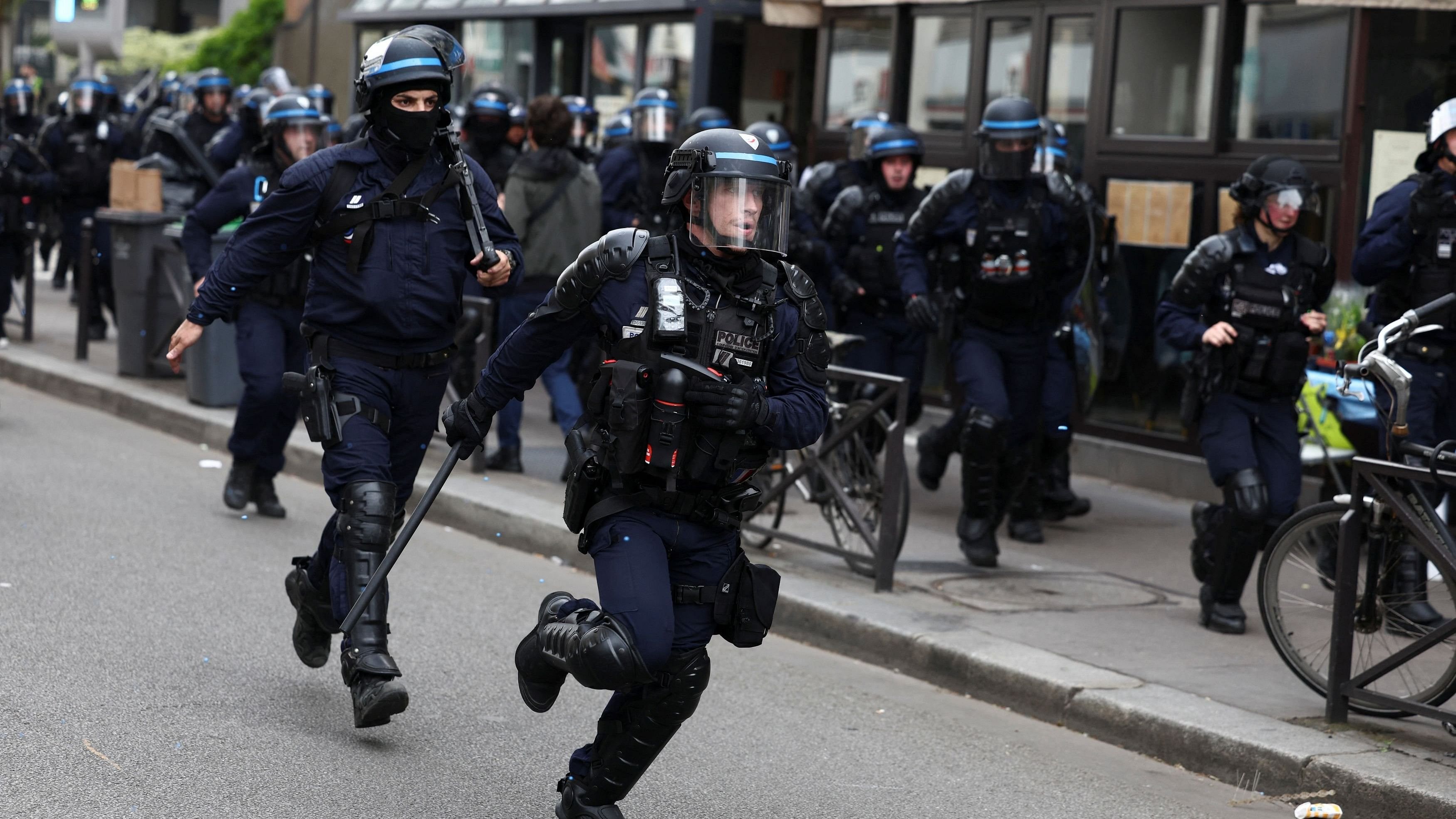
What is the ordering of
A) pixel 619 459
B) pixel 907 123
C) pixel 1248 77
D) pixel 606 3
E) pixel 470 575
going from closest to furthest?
pixel 619 459 < pixel 470 575 < pixel 1248 77 < pixel 907 123 < pixel 606 3

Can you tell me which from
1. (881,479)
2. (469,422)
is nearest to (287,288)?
(881,479)

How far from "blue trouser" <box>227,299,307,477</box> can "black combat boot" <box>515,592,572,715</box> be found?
162 inches

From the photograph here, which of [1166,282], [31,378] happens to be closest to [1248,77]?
[1166,282]

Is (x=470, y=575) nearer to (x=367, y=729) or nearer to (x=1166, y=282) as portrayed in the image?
(x=367, y=729)

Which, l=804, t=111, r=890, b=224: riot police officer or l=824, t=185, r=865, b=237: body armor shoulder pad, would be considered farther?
l=804, t=111, r=890, b=224: riot police officer

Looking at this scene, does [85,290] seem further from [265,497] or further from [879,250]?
[879,250]

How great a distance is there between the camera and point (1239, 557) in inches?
278

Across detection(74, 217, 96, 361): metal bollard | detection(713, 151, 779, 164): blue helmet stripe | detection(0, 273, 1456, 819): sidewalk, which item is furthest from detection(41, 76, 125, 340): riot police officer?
detection(713, 151, 779, 164): blue helmet stripe

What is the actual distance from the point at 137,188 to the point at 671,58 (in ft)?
15.4

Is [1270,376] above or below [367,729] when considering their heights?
above

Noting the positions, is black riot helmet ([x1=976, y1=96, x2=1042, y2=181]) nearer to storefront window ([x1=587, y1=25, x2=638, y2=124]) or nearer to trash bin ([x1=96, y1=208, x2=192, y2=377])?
trash bin ([x1=96, y1=208, x2=192, y2=377])

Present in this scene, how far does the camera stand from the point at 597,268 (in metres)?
4.29

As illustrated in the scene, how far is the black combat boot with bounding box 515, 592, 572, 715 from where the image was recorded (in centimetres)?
443

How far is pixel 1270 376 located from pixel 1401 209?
0.86 meters
